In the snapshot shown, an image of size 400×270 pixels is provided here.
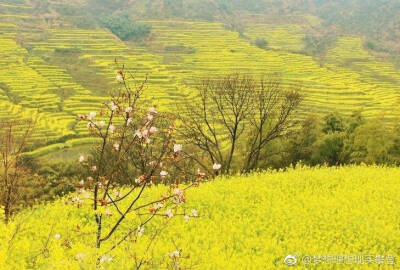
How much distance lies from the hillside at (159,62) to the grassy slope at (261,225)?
39433 mm

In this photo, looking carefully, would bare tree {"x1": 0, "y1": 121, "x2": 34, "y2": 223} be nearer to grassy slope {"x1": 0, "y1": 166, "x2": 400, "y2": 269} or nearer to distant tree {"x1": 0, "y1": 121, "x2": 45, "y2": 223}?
distant tree {"x1": 0, "y1": 121, "x2": 45, "y2": 223}

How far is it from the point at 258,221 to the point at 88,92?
7270cm

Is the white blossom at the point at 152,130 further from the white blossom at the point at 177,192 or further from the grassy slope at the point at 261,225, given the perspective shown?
the grassy slope at the point at 261,225

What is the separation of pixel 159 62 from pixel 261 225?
93250 millimetres

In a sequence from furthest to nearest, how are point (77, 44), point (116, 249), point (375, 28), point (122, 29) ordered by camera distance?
point (375, 28) → point (122, 29) → point (77, 44) → point (116, 249)

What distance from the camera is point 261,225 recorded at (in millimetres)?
10773

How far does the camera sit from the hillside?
234 feet

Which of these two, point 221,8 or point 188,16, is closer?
point 188,16

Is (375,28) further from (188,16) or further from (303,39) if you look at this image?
(188,16)

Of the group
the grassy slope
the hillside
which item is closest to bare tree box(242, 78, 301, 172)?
the grassy slope

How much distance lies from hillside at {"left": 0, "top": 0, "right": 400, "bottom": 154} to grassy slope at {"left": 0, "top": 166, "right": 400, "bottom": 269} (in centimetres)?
3943

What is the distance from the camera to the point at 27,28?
112 m

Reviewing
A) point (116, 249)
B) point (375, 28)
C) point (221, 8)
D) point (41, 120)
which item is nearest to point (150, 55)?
point (41, 120)

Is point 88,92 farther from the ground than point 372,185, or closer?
closer
